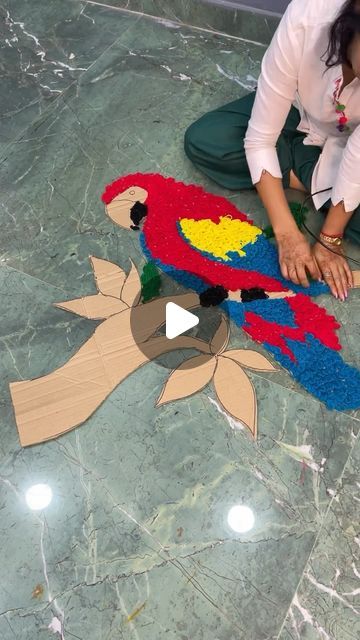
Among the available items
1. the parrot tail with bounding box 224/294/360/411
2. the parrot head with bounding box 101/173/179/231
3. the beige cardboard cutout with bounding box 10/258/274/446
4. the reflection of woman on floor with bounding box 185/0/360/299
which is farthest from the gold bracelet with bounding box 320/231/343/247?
the parrot head with bounding box 101/173/179/231

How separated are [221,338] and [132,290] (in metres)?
0.22

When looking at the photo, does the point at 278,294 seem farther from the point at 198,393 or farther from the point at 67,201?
the point at 67,201

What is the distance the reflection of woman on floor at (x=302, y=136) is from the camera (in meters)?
0.97

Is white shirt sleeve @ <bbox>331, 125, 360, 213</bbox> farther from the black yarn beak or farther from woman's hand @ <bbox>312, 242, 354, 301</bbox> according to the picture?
the black yarn beak

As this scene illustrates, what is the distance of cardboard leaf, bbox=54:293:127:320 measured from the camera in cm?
113

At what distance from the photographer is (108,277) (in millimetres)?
1183

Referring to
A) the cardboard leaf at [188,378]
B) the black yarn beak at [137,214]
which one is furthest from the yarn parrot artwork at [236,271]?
the cardboard leaf at [188,378]

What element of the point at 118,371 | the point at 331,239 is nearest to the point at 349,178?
the point at 331,239

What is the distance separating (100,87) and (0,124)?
11.8 inches

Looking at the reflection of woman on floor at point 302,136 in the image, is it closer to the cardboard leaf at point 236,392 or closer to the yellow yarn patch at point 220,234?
the yellow yarn patch at point 220,234

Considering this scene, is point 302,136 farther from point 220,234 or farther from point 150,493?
point 150,493

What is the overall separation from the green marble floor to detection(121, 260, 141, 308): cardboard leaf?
1.6 inches

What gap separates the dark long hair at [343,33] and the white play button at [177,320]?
1.71 feet

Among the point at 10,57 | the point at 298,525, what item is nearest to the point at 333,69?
the point at 298,525
